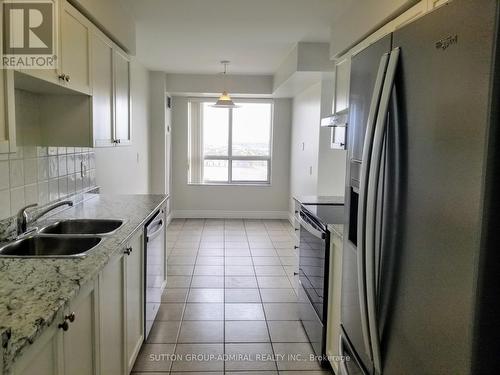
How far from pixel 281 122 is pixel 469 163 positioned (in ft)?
21.1

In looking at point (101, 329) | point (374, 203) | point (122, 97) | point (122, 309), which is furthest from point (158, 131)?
point (374, 203)

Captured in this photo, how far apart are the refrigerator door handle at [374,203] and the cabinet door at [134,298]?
1371 mm

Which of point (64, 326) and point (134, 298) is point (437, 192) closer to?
point (64, 326)

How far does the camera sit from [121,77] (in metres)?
3.12

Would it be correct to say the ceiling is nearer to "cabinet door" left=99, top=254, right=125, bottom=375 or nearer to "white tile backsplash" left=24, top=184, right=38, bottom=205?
"white tile backsplash" left=24, top=184, right=38, bottom=205

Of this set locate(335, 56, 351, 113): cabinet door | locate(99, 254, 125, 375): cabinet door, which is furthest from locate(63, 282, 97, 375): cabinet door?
locate(335, 56, 351, 113): cabinet door

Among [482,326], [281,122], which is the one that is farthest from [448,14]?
[281,122]

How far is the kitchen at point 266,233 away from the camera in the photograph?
86cm

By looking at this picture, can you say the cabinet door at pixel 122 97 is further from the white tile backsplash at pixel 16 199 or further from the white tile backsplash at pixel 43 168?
the white tile backsplash at pixel 16 199

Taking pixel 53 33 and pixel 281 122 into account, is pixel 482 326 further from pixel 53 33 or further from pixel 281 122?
pixel 281 122

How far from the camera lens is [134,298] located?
7.77 feet

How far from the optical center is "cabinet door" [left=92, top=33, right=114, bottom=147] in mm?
2463

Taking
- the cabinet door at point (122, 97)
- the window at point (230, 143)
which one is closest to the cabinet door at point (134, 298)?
the cabinet door at point (122, 97)

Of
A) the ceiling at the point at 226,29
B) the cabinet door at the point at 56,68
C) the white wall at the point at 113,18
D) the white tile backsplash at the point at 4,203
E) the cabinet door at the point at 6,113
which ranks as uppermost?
the ceiling at the point at 226,29
